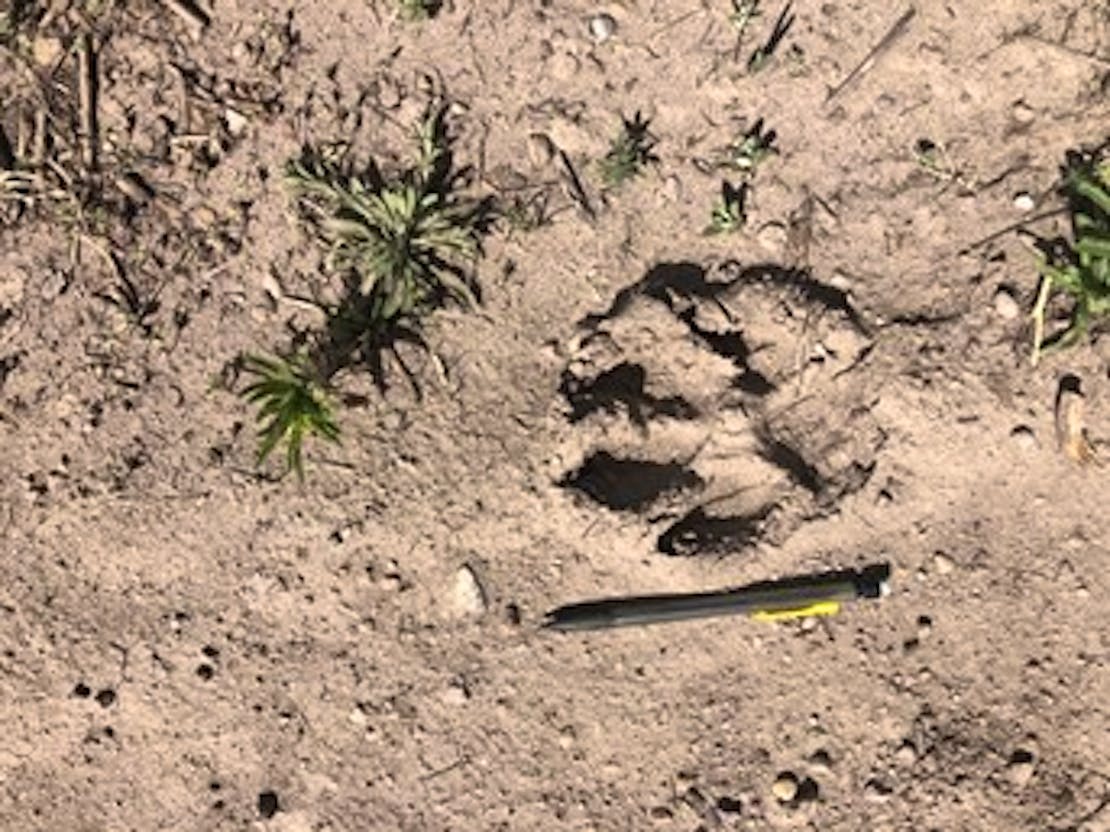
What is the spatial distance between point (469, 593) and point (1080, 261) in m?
2.11

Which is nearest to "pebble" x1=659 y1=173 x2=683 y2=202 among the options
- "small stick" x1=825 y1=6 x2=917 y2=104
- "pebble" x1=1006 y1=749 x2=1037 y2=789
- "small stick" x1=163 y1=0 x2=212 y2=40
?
"small stick" x1=825 y1=6 x2=917 y2=104

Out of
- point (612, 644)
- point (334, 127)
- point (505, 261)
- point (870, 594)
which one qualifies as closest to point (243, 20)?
point (334, 127)

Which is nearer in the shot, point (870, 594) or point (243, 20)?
point (870, 594)

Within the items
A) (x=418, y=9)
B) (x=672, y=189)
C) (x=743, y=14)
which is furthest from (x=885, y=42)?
(x=418, y=9)

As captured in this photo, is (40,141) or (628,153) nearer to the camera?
(628,153)

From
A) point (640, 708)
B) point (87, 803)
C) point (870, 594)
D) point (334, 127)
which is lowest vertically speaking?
point (87, 803)

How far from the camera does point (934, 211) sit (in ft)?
15.0

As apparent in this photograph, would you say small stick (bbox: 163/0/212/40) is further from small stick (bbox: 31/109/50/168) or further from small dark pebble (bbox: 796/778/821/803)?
small dark pebble (bbox: 796/778/821/803)

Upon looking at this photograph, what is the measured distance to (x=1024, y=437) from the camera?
4.50 meters

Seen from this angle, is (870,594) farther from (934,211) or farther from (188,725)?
(188,725)

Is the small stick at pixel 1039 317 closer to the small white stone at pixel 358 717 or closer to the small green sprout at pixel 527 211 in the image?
the small green sprout at pixel 527 211

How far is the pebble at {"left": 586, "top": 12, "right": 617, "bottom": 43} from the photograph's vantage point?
4.69 m

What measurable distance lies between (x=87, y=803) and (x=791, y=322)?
2744mm

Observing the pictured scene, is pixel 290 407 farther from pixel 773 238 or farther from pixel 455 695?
pixel 773 238
